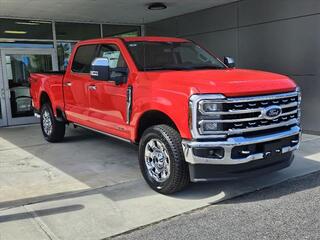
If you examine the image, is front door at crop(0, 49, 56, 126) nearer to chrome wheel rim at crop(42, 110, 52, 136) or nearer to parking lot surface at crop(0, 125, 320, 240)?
chrome wheel rim at crop(42, 110, 52, 136)

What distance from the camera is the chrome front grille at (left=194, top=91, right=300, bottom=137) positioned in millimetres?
4441

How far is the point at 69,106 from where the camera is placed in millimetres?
7590

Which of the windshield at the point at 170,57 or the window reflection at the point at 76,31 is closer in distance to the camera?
the windshield at the point at 170,57

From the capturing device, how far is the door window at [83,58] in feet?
23.0

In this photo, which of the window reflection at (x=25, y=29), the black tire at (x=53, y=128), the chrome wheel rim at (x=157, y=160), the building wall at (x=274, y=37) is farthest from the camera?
the window reflection at (x=25, y=29)

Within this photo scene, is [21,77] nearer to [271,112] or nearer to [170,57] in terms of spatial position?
[170,57]

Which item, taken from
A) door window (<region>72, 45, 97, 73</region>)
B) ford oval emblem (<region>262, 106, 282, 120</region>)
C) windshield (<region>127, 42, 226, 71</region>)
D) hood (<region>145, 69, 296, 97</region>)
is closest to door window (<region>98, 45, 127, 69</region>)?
windshield (<region>127, 42, 226, 71</region>)

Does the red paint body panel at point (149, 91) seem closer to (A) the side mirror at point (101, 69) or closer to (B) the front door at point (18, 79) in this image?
(A) the side mirror at point (101, 69)

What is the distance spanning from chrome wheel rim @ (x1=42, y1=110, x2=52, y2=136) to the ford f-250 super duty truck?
2294mm

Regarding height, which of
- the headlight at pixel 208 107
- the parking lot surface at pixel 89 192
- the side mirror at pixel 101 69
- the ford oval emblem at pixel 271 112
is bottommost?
the parking lot surface at pixel 89 192

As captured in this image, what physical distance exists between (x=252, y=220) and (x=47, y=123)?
5759 mm

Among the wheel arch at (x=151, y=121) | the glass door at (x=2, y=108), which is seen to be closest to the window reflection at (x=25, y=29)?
the glass door at (x=2, y=108)

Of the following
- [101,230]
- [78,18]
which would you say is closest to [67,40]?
[78,18]

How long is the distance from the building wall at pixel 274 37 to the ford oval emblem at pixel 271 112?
4376 mm
